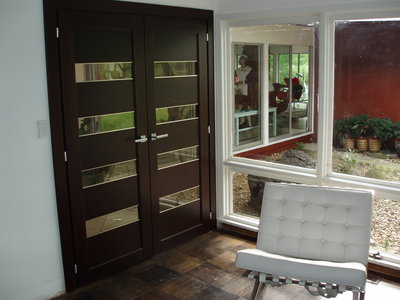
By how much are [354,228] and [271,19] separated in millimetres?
1913

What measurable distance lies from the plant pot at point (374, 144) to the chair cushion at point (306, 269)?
1162 mm

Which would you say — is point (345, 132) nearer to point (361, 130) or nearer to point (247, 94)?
point (361, 130)

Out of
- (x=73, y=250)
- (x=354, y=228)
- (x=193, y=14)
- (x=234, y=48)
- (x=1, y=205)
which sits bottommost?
(x=73, y=250)

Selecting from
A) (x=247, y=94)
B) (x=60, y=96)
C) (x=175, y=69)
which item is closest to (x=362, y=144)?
(x=247, y=94)

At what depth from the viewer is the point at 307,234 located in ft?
10.4

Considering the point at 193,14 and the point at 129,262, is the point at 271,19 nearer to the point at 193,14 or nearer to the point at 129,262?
the point at 193,14

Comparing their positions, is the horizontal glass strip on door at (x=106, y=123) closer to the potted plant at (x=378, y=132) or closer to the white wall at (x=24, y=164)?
the white wall at (x=24, y=164)

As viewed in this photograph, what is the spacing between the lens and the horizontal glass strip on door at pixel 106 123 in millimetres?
3398

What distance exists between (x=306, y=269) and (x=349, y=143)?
1460 mm

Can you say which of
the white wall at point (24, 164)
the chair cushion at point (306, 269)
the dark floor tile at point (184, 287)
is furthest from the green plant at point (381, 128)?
the white wall at point (24, 164)

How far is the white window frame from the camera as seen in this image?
3533 mm

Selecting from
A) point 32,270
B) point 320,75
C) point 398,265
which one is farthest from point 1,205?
point 398,265

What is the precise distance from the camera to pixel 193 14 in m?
4.05

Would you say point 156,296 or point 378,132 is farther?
point 378,132
